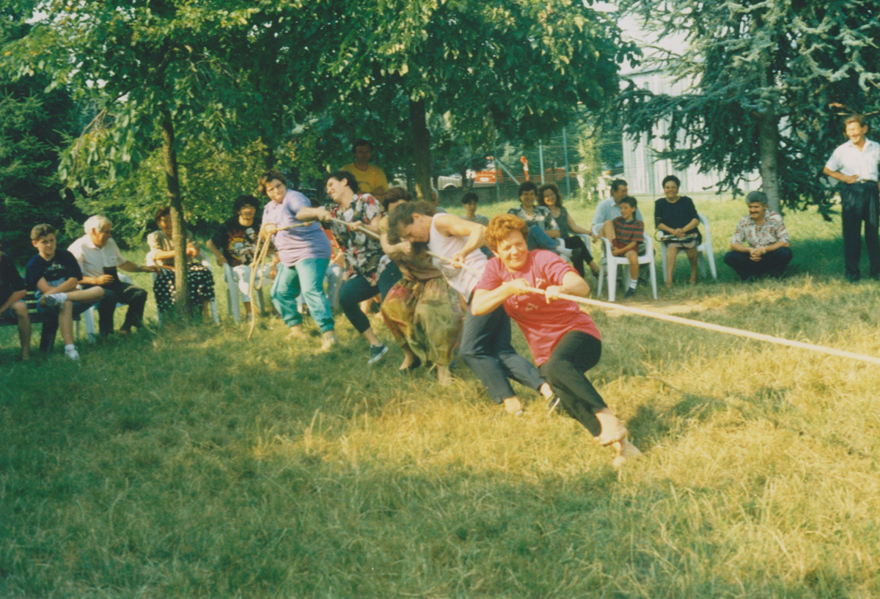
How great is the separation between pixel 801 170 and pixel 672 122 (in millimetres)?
1917

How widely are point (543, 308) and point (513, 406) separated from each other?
87 cm

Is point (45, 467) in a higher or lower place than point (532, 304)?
lower

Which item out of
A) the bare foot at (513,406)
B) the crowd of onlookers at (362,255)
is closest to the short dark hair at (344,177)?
the crowd of onlookers at (362,255)

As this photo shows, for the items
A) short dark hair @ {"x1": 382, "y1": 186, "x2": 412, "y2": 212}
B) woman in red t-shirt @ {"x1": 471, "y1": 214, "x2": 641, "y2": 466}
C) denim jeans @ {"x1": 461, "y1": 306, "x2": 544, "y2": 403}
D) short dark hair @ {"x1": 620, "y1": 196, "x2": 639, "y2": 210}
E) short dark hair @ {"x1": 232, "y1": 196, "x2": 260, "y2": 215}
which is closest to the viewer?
woman in red t-shirt @ {"x1": 471, "y1": 214, "x2": 641, "y2": 466}

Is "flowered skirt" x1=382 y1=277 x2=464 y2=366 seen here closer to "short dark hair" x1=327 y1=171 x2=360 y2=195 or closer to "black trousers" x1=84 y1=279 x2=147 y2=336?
"short dark hair" x1=327 y1=171 x2=360 y2=195

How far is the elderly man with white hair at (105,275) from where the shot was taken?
9406 millimetres

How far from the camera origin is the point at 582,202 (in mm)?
26078

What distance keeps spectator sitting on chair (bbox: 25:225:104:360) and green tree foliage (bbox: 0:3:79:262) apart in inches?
469

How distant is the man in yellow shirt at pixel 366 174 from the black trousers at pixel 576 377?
5.53 meters

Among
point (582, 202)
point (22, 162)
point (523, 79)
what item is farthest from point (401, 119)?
point (582, 202)

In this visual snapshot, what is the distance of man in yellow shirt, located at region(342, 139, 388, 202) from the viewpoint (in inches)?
394

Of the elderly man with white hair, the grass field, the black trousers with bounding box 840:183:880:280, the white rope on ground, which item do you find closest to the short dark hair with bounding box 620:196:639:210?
the black trousers with bounding box 840:183:880:280

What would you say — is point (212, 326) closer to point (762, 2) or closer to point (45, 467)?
point (45, 467)

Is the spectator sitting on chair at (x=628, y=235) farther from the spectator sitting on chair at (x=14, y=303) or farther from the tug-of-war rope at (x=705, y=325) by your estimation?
the spectator sitting on chair at (x=14, y=303)
